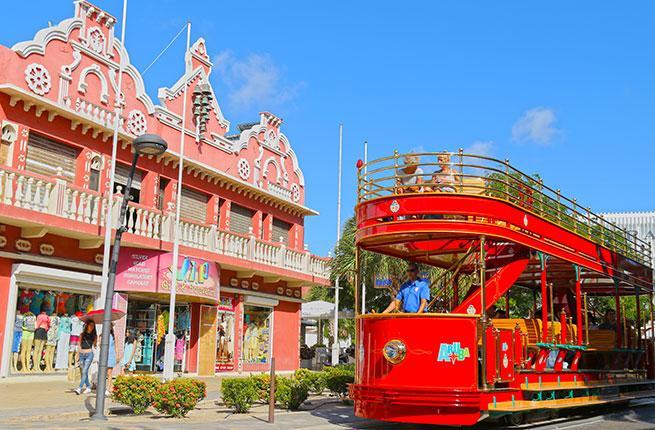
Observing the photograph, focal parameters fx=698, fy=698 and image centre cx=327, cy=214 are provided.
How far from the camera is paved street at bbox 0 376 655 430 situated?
11328 mm

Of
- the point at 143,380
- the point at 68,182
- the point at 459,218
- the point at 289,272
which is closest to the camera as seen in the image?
the point at 459,218

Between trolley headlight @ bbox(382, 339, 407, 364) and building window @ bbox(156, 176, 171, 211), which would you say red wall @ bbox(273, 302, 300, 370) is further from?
trolley headlight @ bbox(382, 339, 407, 364)

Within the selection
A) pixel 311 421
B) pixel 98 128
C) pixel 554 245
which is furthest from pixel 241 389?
pixel 98 128

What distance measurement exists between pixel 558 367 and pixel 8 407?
404 inches

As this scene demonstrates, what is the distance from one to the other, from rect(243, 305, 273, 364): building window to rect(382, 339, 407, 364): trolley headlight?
1621cm

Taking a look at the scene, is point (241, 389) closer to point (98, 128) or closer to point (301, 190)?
point (98, 128)

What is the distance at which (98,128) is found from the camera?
19984 millimetres

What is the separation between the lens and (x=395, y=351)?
1088cm

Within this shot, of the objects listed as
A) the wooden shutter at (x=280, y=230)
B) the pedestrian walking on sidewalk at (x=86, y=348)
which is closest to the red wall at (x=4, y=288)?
the pedestrian walking on sidewalk at (x=86, y=348)

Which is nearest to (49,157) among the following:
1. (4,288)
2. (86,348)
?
(4,288)

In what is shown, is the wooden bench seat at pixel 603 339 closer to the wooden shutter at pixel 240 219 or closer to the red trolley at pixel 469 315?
the red trolley at pixel 469 315

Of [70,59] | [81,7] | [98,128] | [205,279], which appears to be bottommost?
[205,279]

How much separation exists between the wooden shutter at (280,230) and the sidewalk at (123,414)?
13.2 meters

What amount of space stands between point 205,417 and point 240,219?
14.7 meters
